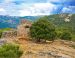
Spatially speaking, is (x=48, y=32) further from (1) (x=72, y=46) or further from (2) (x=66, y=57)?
(2) (x=66, y=57)

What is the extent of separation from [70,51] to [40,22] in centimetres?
1159

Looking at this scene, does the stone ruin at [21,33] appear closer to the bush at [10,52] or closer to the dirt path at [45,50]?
the dirt path at [45,50]

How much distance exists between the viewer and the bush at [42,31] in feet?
215

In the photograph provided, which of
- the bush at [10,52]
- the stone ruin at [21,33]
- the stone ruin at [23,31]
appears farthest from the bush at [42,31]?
the bush at [10,52]

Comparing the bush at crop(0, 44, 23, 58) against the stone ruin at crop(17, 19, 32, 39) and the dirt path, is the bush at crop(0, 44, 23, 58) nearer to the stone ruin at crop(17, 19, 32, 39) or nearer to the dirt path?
the dirt path

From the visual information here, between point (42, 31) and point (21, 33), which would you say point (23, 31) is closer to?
point (21, 33)

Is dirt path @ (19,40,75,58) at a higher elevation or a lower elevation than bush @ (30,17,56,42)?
lower

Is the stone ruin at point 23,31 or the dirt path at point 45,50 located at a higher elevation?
the stone ruin at point 23,31

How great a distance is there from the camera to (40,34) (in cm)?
6556

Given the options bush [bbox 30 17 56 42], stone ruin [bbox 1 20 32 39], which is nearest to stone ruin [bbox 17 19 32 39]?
→ stone ruin [bbox 1 20 32 39]

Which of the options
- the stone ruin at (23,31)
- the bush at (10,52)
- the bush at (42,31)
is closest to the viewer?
the bush at (10,52)

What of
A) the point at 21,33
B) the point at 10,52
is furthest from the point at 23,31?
the point at 10,52

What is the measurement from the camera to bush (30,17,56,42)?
65.5 m

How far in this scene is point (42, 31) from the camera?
217 feet
